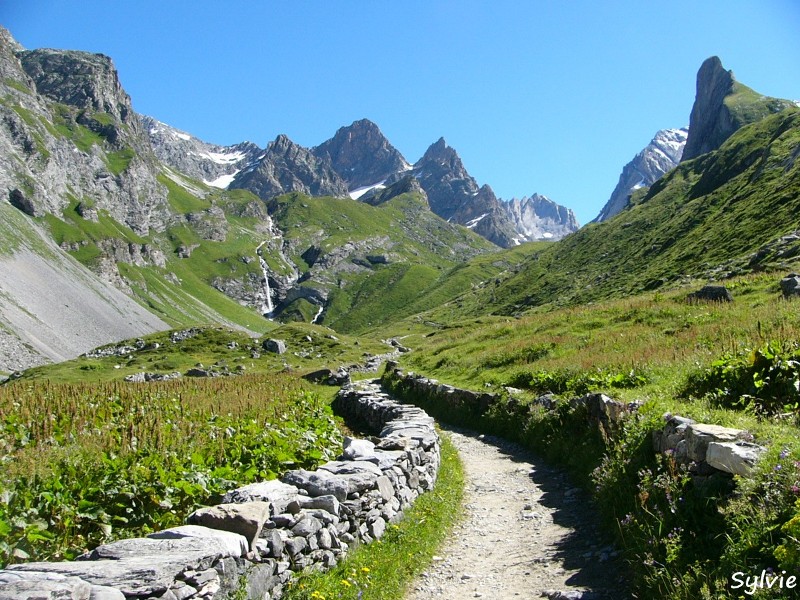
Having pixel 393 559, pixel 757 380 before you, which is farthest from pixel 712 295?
pixel 393 559

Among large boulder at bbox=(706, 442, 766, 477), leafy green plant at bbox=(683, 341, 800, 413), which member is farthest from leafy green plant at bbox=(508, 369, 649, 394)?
large boulder at bbox=(706, 442, 766, 477)

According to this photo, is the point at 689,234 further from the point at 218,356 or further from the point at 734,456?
the point at 734,456

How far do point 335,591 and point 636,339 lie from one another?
20.5m

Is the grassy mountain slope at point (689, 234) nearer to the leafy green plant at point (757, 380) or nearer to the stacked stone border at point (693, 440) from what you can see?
the leafy green plant at point (757, 380)

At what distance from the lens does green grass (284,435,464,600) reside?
747 centimetres

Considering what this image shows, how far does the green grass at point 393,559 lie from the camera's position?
7.47 m

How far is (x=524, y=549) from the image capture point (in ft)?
32.9

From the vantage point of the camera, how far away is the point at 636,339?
23797 millimetres

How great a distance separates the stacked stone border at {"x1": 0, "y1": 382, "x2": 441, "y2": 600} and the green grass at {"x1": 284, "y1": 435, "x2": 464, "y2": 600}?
0.21 m

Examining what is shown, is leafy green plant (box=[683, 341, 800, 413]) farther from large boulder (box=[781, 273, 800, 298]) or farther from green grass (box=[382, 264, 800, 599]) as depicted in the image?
large boulder (box=[781, 273, 800, 298])

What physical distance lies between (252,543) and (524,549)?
572cm

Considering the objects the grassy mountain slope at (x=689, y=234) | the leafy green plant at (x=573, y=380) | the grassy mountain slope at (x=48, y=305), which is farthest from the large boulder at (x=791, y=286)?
the grassy mountain slope at (x=48, y=305)

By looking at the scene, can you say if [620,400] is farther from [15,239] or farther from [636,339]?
[15,239]

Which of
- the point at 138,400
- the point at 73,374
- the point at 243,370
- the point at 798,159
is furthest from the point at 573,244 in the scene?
the point at 138,400
